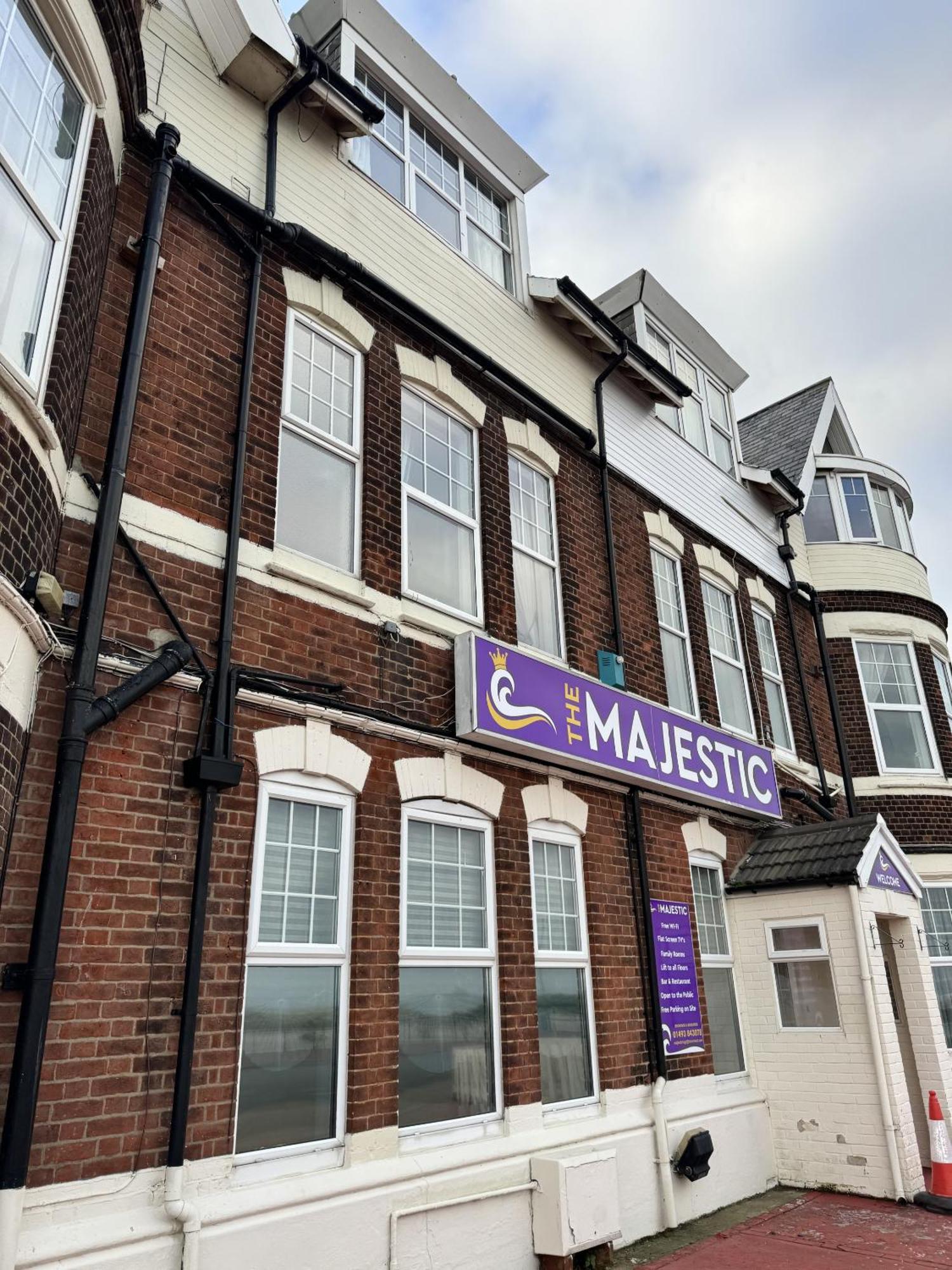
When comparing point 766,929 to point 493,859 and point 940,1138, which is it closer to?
point 940,1138

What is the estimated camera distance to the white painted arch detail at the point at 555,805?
7.86m

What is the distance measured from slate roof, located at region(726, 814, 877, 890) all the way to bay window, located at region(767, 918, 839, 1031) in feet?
1.53

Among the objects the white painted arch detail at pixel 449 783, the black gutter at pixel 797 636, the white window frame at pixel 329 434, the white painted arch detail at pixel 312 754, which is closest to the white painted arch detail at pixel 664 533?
the black gutter at pixel 797 636

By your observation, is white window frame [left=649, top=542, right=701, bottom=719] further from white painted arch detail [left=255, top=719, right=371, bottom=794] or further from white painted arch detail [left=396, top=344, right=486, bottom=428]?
white painted arch detail [left=255, top=719, right=371, bottom=794]

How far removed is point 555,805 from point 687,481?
634cm

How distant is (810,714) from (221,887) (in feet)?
35.0

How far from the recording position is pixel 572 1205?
6.45m

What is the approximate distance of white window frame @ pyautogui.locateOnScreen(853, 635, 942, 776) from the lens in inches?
562

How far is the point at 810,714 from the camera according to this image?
45.2 feet

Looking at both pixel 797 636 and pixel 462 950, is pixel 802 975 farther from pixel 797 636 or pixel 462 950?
pixel 797 636

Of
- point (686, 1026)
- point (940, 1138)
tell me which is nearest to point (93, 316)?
point (686, 1026)

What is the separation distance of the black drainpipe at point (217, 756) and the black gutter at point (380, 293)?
0.14 m

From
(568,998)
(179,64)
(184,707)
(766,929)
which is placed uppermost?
(179,64)

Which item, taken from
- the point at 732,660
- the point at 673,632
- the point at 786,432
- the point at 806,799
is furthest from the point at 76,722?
the point at 786,432
